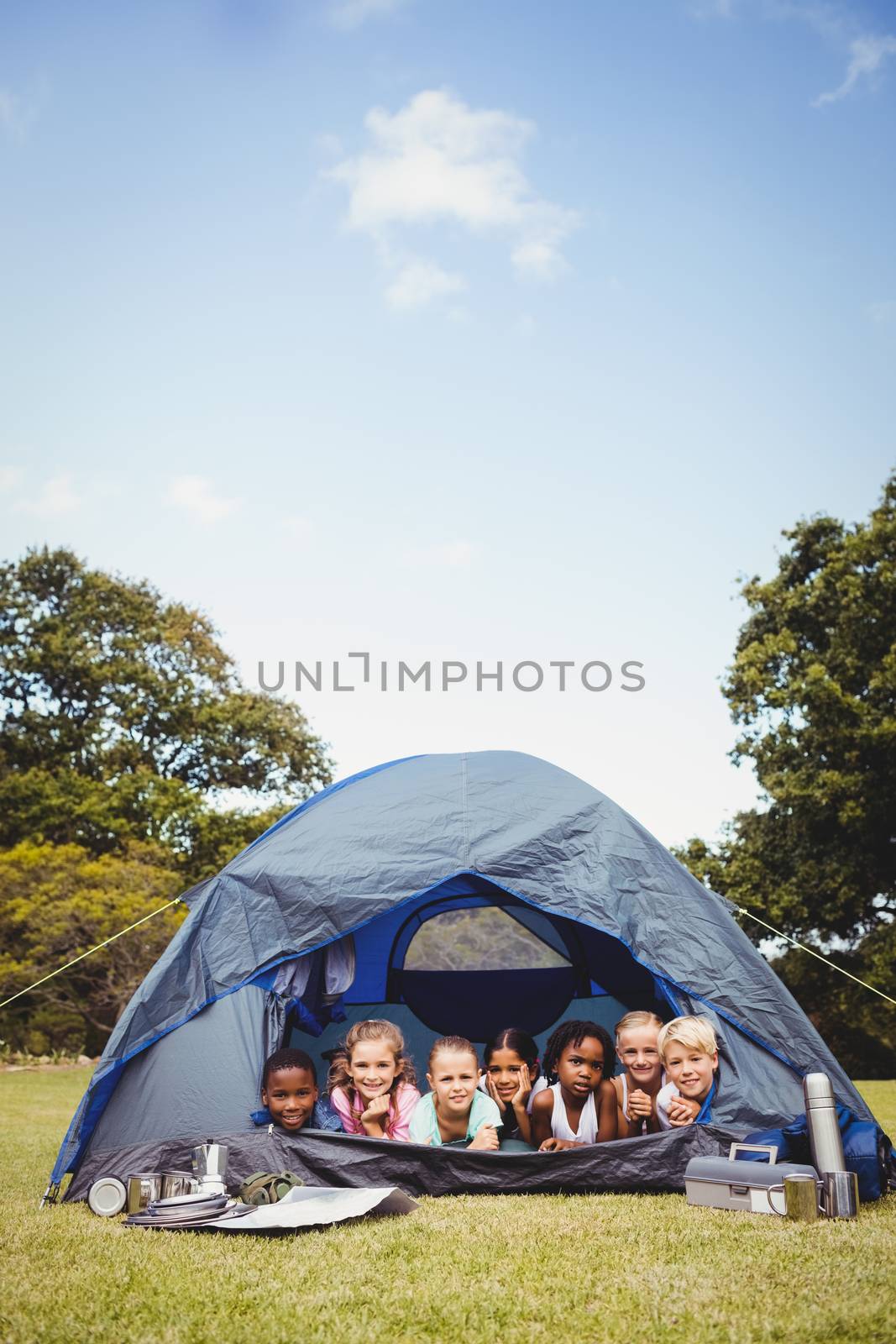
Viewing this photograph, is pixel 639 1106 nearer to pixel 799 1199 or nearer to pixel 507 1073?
pixel 507 1073

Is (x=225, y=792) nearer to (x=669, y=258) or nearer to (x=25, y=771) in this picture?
(x=25, y=771)

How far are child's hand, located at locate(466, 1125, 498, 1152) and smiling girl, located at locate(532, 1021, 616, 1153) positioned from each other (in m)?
0.30

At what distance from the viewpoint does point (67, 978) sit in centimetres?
1675

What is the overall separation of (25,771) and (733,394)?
1441 cm

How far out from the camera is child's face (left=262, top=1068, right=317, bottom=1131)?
427 cm

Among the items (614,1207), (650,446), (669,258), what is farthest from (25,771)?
(614,1207)

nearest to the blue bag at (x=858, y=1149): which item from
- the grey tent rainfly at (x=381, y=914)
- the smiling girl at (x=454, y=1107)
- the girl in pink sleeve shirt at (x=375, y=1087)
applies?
the grey tent rainfly at (x=381, y=914)

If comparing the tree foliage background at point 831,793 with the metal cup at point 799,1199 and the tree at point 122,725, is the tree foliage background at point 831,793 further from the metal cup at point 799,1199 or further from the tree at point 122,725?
the metal cup at point 799,1199

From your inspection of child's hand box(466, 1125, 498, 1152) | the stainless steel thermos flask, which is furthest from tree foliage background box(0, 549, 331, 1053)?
the stainless steel thermos flask

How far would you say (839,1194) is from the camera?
3463 mm

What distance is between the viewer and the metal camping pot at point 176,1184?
3934 mm

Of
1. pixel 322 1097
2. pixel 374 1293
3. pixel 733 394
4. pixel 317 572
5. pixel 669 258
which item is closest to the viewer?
pixel 374 1293

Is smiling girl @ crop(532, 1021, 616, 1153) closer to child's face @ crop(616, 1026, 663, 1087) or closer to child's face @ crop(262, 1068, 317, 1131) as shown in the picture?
child's face @ crop(616, 1026, 663, 1087)

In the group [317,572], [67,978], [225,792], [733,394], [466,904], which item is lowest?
[67,978]
